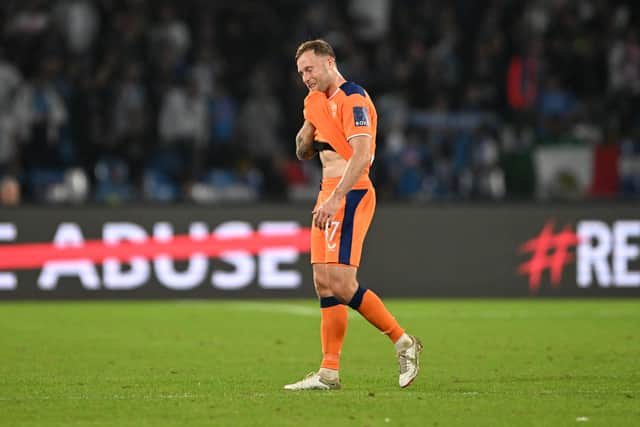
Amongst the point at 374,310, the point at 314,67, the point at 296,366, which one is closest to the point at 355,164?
the point at 314,67

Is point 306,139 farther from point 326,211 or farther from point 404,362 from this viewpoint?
point 404,362

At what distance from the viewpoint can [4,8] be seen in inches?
821

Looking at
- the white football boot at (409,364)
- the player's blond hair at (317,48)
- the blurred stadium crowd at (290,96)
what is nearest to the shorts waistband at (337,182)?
the player's blond hair at (317,48)

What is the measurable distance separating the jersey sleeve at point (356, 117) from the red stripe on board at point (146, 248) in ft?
26.9

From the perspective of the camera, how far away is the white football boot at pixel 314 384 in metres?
8.17

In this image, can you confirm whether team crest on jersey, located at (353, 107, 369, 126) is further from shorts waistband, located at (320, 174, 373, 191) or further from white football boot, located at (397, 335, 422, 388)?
white football boot, located at (397, 335, 422, 388)

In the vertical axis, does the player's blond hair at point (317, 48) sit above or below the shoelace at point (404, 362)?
above

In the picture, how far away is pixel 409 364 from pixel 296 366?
1.71 metres

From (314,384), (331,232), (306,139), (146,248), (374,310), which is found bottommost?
(314,384)

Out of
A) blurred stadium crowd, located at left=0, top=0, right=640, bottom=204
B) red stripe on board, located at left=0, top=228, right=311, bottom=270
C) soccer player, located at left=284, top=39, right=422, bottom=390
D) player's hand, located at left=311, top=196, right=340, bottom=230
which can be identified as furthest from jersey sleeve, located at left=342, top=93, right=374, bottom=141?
blurred stadium crowd, located at left=0, top=0, right=640, bottom=204

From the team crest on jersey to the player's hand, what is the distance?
55cm

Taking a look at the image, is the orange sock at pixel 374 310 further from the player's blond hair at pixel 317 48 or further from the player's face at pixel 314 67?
the player's blond hair at pixel 317 48

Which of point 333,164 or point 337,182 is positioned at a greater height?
point 333,164

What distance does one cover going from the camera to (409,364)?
823 centimetres
